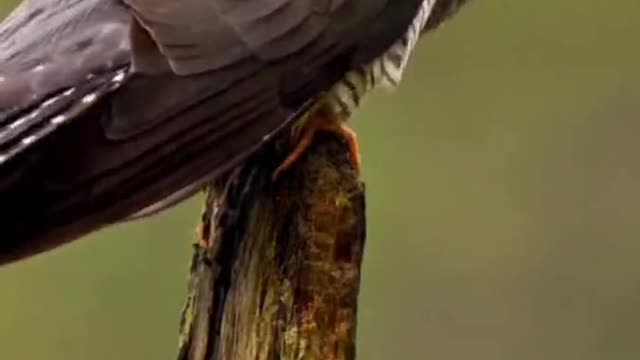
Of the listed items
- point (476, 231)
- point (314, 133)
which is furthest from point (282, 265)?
point (476, 231)

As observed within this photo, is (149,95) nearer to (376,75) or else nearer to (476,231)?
(376,75)

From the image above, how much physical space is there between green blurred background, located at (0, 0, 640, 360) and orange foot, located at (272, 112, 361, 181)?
150 cm

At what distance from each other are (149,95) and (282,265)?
0.80 feet

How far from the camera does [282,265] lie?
2.04 metres

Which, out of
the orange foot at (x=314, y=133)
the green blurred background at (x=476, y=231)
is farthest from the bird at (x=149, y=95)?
the green blurred background at (x=476, y=231)

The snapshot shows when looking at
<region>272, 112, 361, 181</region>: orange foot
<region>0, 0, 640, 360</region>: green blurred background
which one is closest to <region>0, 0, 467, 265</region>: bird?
<region>272, 112, 361, 181</region>: orange foot

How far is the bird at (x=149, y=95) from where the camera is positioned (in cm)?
188

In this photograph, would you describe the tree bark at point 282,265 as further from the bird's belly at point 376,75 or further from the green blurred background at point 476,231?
the green blurred background at point 476,231

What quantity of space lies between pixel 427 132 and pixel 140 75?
1947 mm

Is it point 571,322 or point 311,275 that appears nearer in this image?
point 311,275

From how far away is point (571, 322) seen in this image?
3705mm

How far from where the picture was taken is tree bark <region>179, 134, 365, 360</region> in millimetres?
2012

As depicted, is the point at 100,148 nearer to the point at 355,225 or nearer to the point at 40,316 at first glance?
the point at 355,225

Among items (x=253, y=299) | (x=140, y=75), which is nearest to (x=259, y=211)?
(x=253, y=299)
